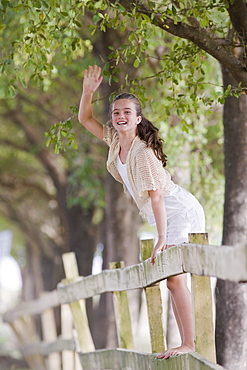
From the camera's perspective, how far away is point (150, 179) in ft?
15.3

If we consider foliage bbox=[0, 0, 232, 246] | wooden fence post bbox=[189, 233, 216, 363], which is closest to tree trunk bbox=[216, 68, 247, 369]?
foliage bbox=[0, 0, 232, 246]

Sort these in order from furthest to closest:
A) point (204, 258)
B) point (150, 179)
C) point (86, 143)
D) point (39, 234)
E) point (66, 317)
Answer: point (39, 234)
point (86, 143)
point (66, 317)
point (150, 179)
point (204, 258)

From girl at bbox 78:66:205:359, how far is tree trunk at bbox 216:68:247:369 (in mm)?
→ 1581

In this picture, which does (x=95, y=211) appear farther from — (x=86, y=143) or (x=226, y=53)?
(x=226, y=53)

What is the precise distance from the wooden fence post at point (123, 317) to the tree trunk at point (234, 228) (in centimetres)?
100

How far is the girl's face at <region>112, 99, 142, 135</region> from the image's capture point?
5000 millimetres

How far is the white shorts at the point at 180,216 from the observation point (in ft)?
15.8

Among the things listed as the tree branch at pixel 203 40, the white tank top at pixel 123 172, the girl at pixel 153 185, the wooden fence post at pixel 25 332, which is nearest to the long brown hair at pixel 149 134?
the girl at pixel 153 185

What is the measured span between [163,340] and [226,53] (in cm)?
208

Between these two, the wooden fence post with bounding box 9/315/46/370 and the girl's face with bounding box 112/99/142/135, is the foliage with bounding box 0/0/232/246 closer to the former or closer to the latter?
the girl's face with bounding box 112/99/142/135

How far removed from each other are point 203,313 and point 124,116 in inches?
69.4

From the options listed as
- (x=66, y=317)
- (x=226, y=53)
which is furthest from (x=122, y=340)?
(x=66, y=317)

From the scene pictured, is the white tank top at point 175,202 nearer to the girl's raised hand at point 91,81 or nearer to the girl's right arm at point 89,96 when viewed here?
the girl's right arm at point 89,96

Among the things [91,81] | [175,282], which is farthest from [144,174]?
[91,81]
